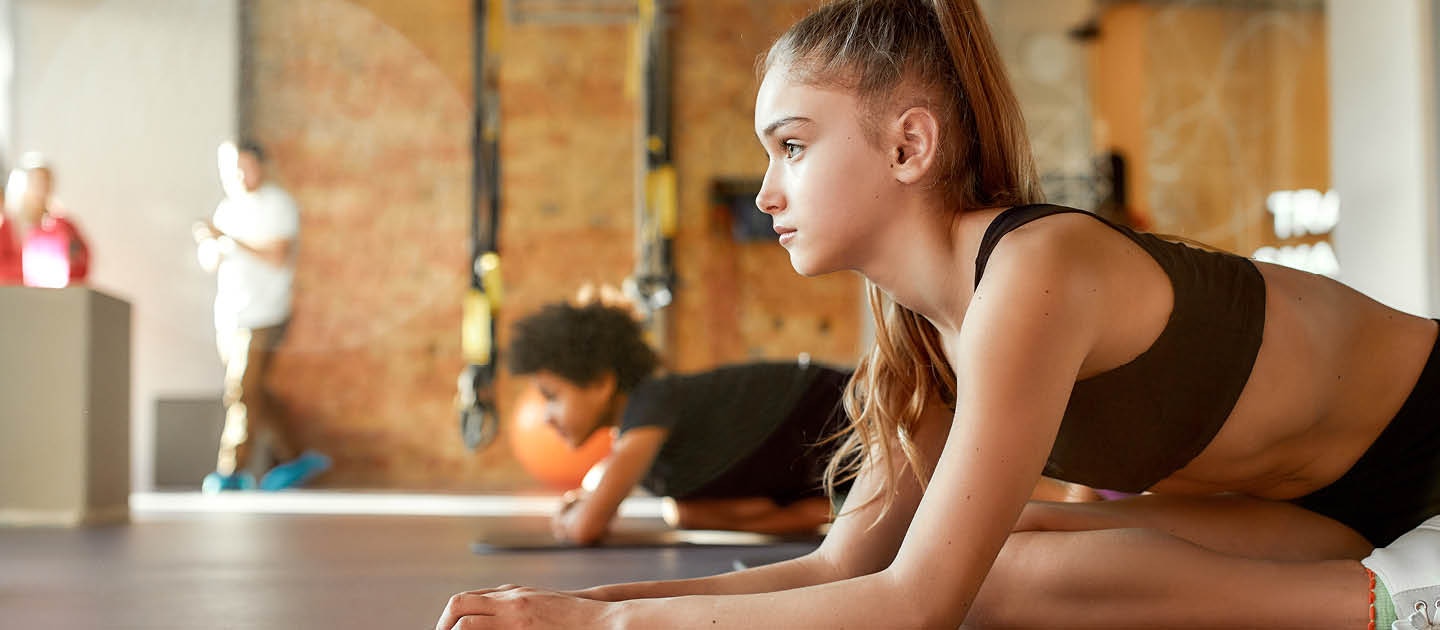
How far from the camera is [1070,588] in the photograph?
3.82 feet

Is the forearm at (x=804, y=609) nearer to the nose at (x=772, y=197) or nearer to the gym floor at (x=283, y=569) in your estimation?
the nose at (x=772, y=197)

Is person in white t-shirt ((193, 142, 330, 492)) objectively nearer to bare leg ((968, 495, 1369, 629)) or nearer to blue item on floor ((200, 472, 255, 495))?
blue item on floor ((200, 472, 255, 495))

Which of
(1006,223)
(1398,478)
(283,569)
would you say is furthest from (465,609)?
(283,569)

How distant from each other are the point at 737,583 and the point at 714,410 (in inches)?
54.4

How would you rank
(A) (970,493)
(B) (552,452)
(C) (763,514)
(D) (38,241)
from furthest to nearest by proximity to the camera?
(B) (552,452) < (D) (38,241) < (C) (763,514) < (A) (970,493)

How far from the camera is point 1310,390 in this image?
1.17 m

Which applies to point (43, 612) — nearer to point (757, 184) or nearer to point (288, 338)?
point (288, 338)

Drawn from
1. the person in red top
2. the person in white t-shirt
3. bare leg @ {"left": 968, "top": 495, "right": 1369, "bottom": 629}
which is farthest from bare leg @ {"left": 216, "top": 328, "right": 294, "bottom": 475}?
bare leg @ {"left": 968, "top": 495, "right": 1369, "bottom": 629}

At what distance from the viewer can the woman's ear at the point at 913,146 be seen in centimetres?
107

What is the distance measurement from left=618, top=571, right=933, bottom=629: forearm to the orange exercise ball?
3876 mm

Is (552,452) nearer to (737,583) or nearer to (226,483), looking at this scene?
(226,483)

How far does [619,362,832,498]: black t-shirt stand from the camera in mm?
2469

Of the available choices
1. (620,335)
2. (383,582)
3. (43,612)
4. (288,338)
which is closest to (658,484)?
(620,335)

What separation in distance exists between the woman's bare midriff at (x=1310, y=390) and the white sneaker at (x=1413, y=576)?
0.12 meters
